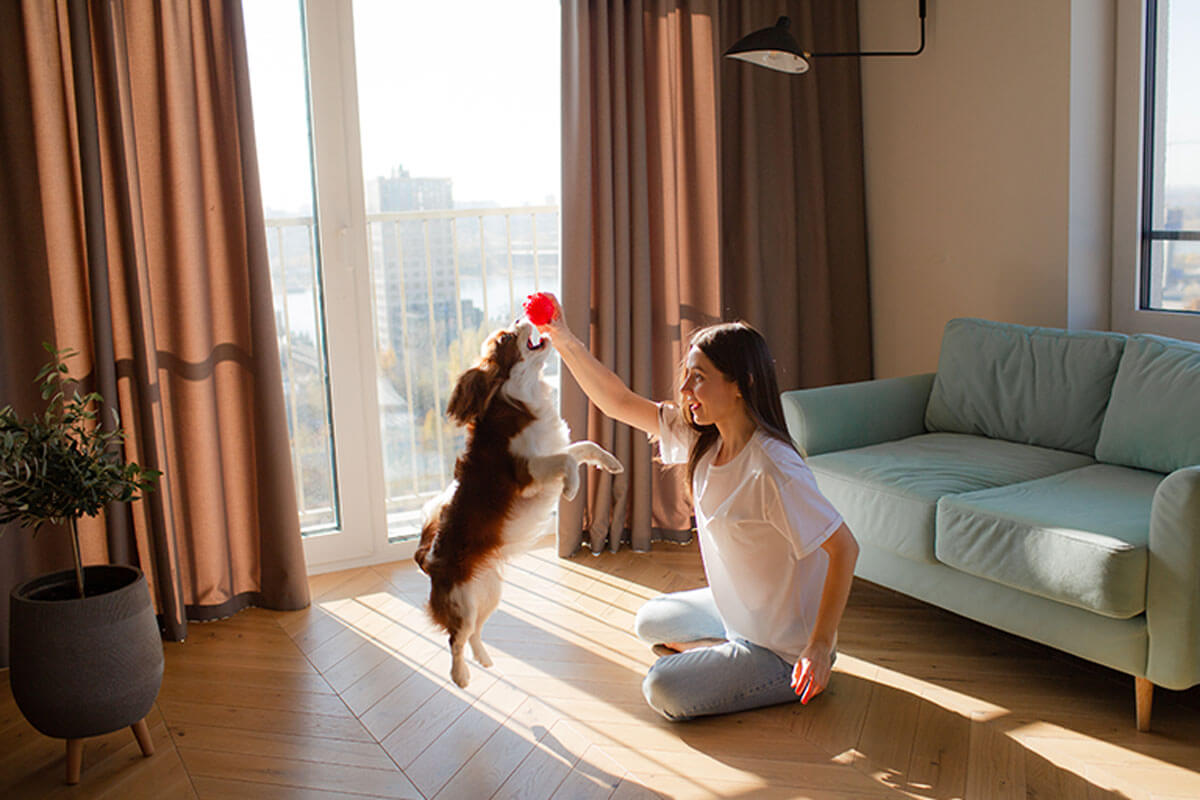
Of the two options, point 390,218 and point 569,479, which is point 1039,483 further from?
point 390,218

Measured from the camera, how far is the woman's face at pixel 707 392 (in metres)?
2.23

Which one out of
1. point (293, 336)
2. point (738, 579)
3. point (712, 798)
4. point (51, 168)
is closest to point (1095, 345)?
point (738, 579)

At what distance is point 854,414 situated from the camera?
3.22 metres

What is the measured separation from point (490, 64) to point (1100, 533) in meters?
2.54

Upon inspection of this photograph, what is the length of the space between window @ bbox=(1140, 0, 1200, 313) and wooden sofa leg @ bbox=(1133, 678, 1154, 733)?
4.75 feet

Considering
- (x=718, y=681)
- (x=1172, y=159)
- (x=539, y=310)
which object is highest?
(x=1172, y=159)

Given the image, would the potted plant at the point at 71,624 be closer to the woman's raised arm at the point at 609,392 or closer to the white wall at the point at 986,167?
the woman's raised arm at the point at 609,392

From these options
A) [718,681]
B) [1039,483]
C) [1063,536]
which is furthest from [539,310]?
[1039,483]

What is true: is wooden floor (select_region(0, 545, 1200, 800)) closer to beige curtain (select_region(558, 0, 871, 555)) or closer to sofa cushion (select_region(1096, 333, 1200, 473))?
sofa cushion (select_region(1096, 333, 1200, 473))

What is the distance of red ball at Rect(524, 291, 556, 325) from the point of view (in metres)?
1.92

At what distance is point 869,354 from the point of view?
4.08 metres

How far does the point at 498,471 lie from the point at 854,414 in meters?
1.64

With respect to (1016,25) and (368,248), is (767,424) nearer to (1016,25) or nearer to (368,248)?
(368,248)

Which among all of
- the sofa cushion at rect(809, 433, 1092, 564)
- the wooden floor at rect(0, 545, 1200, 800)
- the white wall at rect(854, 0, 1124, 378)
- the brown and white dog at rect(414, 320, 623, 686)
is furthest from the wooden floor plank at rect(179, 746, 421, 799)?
the white wall at rect(854, 0, 1124, 378)
